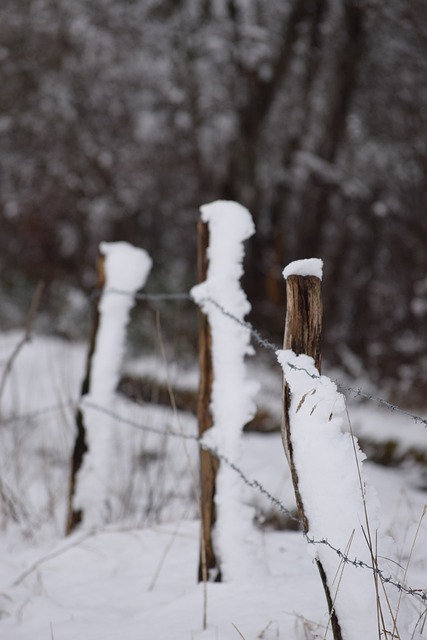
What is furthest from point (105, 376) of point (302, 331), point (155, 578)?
point (302, 331)

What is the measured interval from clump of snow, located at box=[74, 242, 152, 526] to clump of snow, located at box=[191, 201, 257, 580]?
2.87ft

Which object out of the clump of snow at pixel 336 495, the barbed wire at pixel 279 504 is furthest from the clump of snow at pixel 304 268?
the barbed wire at pixel 279 504

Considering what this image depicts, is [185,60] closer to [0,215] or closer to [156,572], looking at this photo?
[0,215]

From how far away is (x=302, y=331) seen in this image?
5.63ft

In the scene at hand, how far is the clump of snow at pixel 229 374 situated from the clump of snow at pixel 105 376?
88 cm

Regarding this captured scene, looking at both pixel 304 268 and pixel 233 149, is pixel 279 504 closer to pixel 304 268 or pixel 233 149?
pixel 304 268

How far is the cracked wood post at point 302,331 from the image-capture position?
1.67 meters

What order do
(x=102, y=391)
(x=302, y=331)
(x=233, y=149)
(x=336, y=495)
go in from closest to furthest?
(x=336, y=495) → (x=302, y=331) → (x=102, y=391) → (x=233, y=149)

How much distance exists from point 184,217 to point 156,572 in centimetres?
750

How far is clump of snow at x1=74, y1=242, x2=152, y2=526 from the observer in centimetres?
321

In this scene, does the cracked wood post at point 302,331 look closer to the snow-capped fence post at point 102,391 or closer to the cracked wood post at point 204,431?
the cracked wood post at point 204,431

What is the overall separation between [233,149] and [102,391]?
5.72 m

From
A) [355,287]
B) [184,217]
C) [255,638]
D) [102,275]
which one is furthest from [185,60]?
[255,638]

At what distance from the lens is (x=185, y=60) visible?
8.47m
